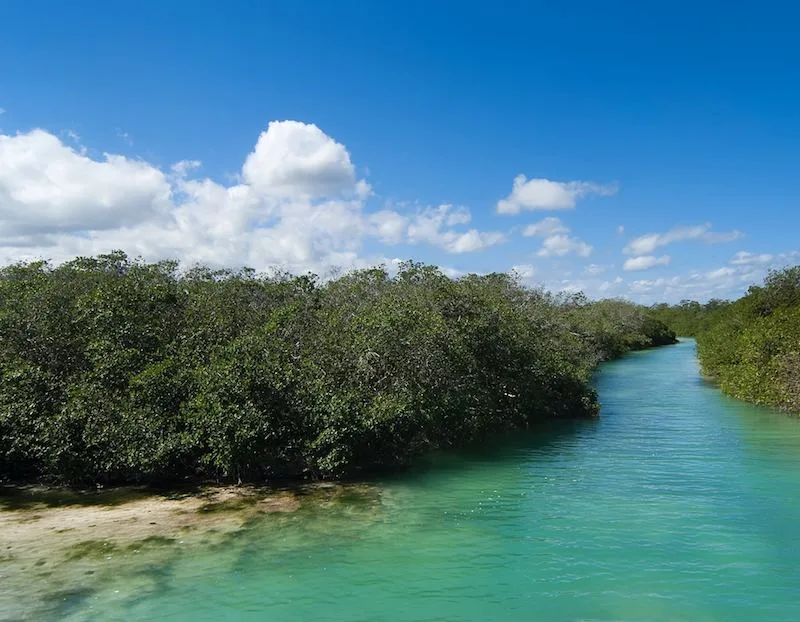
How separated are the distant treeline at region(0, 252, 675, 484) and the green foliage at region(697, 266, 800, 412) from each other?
17913mm

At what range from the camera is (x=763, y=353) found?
42.4m

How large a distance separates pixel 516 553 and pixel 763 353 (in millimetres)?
33400

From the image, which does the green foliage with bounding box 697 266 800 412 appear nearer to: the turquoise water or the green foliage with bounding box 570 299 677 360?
the turquoise water

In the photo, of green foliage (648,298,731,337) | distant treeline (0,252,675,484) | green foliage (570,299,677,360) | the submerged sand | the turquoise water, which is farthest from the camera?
green foliage (648,298,731,337)

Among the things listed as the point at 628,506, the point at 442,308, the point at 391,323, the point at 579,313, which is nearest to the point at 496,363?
the point at 442,308

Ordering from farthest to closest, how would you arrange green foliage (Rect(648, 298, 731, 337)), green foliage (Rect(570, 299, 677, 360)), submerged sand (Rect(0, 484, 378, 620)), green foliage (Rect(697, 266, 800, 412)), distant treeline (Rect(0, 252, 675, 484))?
green foliage (Rect(648, 298, 731, 337)) → green foliage (Rect(570, 299, 677, 360)) → green foliage (Rect(697, 266, 800, 412)) → distant treeline (Rect(0, 252, 675, 484)) → submerged sand (Rect(0, 484, 378, 620))

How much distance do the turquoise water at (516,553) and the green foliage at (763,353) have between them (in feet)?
47.5

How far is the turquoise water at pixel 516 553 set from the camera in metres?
13.7

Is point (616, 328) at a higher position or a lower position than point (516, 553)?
higher

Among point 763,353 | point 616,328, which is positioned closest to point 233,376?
point 763,353

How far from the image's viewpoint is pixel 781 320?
4409 cm

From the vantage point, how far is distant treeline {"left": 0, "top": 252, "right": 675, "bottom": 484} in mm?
21859

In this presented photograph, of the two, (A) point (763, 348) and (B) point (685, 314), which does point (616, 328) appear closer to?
(A) point (763, 348)

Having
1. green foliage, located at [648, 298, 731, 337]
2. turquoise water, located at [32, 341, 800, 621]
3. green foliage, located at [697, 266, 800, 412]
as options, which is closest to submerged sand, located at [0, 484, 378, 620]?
turquoise water, located at [32, 341, 800, 621]
